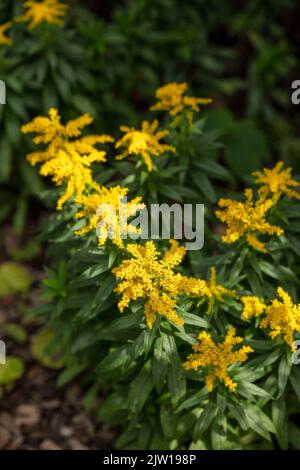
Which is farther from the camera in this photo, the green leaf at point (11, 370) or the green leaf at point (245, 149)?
the green leaf at point (245, 149)

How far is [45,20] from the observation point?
5.13 meters

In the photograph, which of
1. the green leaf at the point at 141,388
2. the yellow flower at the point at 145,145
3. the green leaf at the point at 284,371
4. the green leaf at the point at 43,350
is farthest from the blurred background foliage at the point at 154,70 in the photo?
the green leaf at the point at 284,371

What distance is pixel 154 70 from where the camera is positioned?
6.43 m

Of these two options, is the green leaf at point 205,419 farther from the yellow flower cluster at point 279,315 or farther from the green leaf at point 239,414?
the yellow flower cluster at point 279,315

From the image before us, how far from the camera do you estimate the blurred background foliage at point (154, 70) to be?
5.40 meters

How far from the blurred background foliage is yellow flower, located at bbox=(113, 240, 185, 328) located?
2.47 metres

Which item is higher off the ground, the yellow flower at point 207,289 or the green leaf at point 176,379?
the yellow flower at point 207,289

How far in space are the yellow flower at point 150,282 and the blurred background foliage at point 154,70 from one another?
2.47 metres

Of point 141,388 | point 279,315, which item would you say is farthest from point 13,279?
point 279,315

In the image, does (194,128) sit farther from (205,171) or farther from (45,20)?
(45,20)

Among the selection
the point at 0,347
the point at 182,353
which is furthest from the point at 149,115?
the point at 182,353

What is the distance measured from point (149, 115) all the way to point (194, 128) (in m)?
2.20

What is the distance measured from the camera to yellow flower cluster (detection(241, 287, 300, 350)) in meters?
3.44

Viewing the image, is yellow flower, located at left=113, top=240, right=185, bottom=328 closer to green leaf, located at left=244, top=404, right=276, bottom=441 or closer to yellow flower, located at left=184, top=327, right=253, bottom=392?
A: yellow flower, located at left=184, top=327, right=253, bottom=392
